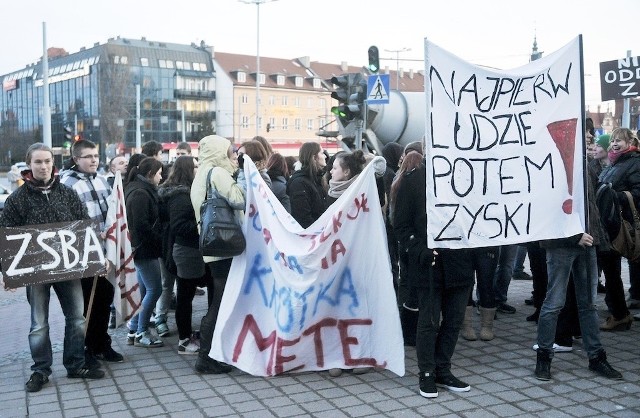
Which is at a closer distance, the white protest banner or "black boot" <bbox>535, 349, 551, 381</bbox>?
"black boot" <bbox>535, 349, 551, 381</bbox>

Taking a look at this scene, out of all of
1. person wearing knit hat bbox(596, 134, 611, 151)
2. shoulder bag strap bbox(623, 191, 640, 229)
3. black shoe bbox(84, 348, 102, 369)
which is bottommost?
black shoe bbox(84, 348, 102, 369)

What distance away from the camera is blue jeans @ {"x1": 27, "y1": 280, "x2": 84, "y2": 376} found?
5.72m

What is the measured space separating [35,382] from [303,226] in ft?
8.43

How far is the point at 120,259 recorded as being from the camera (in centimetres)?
650

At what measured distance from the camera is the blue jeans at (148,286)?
22.7 ft

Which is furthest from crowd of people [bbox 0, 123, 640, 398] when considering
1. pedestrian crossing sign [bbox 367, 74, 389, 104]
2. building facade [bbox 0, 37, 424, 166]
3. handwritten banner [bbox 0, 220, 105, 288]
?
building facade [bbox 0, 37, 424, 166]

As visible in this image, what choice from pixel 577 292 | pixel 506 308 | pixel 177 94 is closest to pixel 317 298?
pixel 577 292

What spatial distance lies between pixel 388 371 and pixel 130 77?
8045 cm

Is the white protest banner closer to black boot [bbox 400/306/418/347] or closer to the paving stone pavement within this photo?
the paving stone pavement

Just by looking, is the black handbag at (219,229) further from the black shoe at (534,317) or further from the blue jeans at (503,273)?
the black shoe at (534,317)

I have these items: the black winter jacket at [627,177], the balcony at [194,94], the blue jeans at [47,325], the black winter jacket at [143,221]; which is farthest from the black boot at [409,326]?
the balcony at [194,94]

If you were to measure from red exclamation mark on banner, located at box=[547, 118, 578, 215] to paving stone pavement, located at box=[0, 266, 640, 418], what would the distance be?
1379mm

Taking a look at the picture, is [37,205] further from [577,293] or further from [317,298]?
[577,293]

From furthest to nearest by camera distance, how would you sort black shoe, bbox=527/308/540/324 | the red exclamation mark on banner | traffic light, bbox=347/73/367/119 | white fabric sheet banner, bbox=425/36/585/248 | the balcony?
the balcony, traffic light, bbox=347/73/367/119, black shoe, bbox=527/308/540/324, the red exclamation mark on banner, white fabric sheet banner, bbox=425/36/585/248
